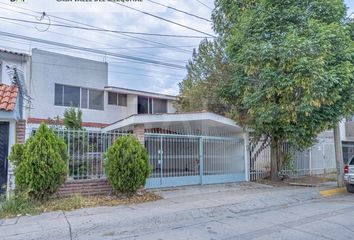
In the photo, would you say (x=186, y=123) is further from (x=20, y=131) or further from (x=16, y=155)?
(x=16, y=155)

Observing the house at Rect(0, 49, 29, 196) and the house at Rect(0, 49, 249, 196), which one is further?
the house at Rect(0, 49, 249, 196)

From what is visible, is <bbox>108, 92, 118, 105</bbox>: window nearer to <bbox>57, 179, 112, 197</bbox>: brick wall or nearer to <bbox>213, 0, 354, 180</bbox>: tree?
<bbox>213, 0, 354, 180</bbox>: tree

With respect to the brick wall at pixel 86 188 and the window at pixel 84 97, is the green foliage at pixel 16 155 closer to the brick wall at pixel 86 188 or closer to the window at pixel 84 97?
the brick wall at pixel 86 188

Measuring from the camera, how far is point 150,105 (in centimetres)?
2461

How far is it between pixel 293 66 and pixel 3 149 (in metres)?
9.94

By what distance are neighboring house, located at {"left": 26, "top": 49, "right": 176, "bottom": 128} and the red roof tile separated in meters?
8.15

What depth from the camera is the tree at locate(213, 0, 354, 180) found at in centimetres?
1222

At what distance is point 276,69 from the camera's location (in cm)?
1304

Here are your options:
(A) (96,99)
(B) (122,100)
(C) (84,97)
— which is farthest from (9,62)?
(B) (122,100)

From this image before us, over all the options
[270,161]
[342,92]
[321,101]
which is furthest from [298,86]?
[270,161]

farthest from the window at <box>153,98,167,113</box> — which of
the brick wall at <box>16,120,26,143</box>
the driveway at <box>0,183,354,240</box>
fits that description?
the brick wall at <box>16,120,26,143</box>

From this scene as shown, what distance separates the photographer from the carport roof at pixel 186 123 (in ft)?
44.0

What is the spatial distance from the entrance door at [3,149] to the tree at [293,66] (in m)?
8.77

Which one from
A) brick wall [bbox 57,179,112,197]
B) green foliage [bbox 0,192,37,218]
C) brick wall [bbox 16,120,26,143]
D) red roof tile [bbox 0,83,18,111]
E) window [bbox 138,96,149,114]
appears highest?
window [bbox 138,96,149,114]
